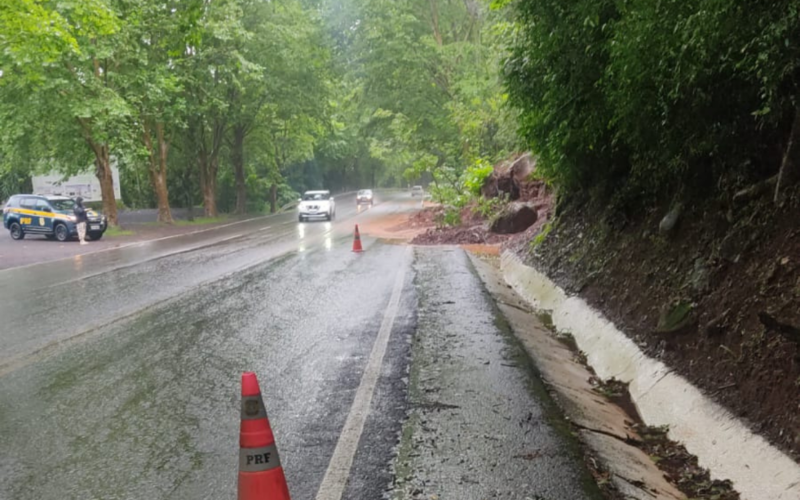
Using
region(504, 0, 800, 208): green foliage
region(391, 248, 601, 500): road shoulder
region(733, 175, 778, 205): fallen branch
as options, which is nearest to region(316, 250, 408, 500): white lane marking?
region(391, 248, 601, 500): road shoulder

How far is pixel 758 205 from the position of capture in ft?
16.5

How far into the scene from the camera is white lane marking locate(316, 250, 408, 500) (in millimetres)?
3551

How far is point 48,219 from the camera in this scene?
24.0 meters

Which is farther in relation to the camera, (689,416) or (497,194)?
(497,194)

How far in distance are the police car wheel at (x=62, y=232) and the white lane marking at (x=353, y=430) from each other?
2042cm

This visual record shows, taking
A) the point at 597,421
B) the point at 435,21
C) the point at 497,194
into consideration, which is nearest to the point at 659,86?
the point at 597,421

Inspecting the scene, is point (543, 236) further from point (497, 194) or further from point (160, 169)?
point (160, 169)

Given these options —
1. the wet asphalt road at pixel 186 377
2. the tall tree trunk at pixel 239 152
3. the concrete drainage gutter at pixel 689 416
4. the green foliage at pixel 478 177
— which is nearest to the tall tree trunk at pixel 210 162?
the tall tree trunk at pixel 239 152

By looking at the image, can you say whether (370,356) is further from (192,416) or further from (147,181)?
(147,181)

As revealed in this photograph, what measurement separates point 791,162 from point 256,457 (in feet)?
14.1

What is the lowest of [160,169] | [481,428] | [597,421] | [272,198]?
[597,421]

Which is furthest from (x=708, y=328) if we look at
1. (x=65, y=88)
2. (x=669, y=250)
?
(x=65, y=88)

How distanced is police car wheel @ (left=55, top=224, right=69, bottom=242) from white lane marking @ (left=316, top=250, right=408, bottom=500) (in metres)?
20.4

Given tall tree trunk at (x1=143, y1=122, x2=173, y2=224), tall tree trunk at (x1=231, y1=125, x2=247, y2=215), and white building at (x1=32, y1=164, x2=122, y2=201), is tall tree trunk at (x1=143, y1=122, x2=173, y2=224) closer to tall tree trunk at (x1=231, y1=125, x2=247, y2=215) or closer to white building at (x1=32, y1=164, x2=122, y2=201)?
white building at (x1=32, y1=164, x2=122, y2=201)
